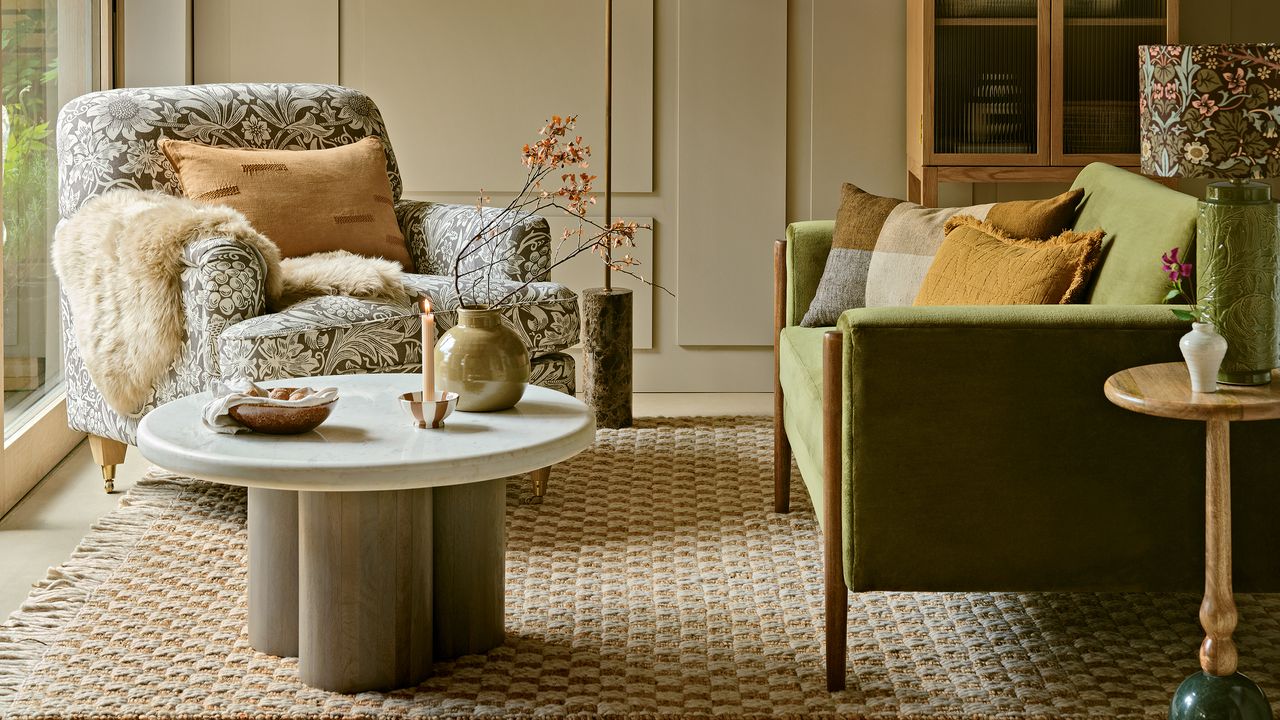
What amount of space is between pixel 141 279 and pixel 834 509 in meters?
1.65

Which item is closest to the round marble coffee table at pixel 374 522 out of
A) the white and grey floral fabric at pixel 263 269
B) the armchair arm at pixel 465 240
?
the white and grey floral fabric at pixel 263 269

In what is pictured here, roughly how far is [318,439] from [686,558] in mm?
979

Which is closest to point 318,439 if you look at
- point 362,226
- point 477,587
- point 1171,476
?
point 477,587

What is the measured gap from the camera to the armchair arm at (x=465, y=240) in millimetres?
→ 3357

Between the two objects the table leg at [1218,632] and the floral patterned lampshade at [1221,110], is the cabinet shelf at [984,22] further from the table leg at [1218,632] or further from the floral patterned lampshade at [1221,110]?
the table leg at [1218,632]

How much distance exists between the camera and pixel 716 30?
446 centimetres

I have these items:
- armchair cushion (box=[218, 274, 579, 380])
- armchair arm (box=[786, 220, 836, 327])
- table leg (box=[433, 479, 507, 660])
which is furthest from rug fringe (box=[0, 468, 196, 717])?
armchair arm (box=[786, 220, 836, 327])

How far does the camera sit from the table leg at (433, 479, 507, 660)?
219 centimetres

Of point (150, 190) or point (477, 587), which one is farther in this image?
point (150, 190)

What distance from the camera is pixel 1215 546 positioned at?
184 cm

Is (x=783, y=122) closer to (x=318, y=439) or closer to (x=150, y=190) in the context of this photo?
(x=150, y=190)

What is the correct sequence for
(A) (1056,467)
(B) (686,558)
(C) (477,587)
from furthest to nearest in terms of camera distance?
1. (B) (686,558)
2. (C) (477,587)
3. (A) (1056,467)

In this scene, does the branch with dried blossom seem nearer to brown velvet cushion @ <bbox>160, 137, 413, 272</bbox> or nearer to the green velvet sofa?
brown velvet cushion @ <bbox>160, 137, 413, 272</bbox>

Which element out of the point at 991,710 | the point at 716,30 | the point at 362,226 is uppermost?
the point at 716,30
